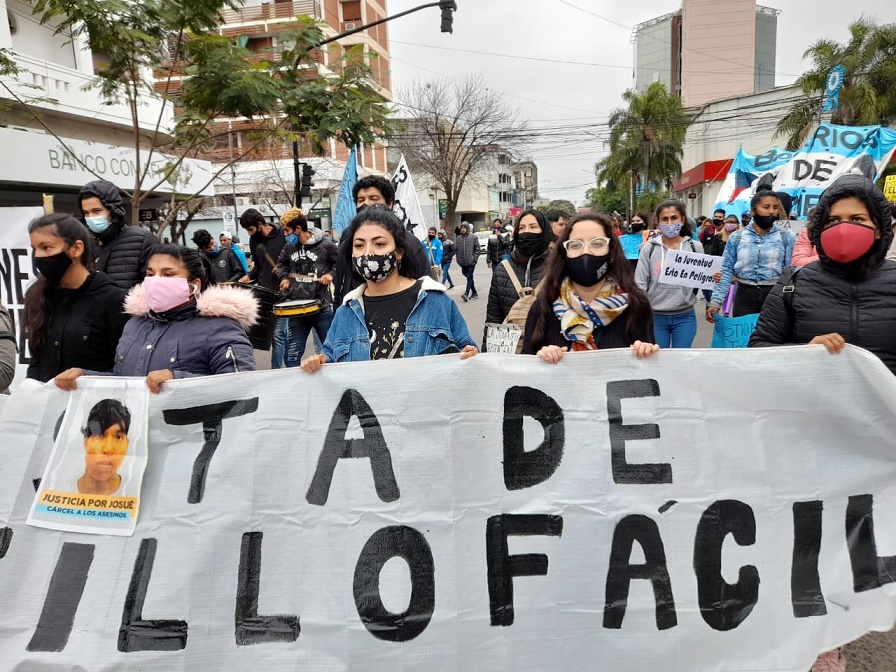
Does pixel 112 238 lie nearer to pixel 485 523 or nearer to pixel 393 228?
pixel 393 228

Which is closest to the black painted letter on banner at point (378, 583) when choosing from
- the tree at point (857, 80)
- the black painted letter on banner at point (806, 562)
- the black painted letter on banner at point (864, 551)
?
the black painted letter on banner at point (806, 562)

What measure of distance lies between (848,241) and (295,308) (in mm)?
4653

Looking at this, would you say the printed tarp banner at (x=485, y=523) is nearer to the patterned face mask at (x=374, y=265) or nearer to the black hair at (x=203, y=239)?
the patterned face mask at (x=374, y=265)

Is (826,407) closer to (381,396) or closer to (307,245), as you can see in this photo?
(381,396)

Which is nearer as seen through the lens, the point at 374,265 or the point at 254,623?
the point at 254,623

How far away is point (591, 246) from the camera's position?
316cm

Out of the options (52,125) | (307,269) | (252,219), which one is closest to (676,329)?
(307,269)

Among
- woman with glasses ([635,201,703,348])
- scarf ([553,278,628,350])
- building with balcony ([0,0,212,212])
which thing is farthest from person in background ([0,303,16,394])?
building with balcony ([0,0,212,212])

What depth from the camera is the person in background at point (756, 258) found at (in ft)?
18.2

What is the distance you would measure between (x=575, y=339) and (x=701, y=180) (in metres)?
46.8

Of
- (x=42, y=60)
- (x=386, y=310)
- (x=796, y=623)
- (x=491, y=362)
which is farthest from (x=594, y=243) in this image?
(x=42, y=60)

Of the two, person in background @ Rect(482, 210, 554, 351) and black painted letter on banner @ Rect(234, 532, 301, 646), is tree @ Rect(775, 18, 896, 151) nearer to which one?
person in background @ Rect(482, 210, 554, 351)

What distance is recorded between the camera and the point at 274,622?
8.39ft

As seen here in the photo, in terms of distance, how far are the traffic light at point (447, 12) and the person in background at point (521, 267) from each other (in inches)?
397
